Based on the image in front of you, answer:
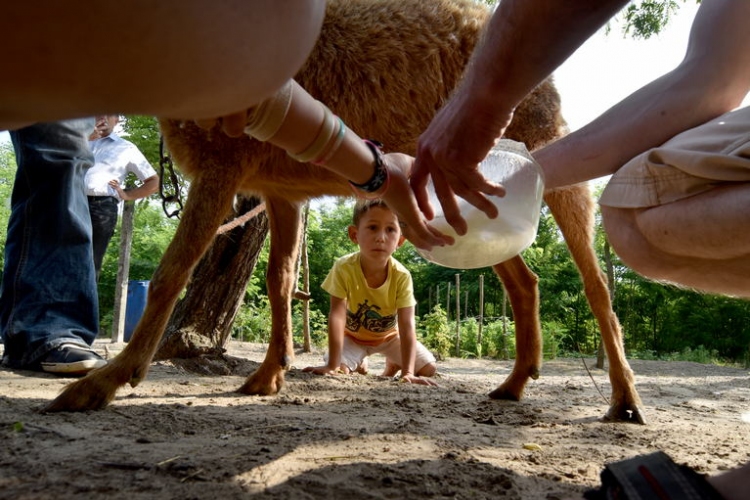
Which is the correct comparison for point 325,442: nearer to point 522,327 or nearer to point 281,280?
point 281,280

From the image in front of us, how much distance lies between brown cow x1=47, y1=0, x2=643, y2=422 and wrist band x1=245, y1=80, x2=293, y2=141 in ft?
5.52

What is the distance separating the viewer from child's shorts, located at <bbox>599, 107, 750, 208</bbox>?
1.59m

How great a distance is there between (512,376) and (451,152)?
2.41 m

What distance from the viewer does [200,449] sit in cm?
193

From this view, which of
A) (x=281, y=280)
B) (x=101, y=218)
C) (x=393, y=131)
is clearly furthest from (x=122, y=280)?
(x=393, y=131)

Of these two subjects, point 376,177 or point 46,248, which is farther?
point 46,248

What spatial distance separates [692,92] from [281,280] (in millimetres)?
2647

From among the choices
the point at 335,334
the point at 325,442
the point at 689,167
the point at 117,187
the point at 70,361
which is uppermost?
the point at 117,187

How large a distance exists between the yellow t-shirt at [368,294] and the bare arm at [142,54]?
432 cm

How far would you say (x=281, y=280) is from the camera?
4.02 meters

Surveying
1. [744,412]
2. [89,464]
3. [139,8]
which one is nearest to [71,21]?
[139,8]

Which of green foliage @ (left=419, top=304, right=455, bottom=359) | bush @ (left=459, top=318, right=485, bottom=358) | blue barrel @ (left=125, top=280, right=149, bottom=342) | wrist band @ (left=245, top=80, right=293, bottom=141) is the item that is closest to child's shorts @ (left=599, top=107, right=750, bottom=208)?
wrist band @ (left=245, top=80, right=293, bottom=141)

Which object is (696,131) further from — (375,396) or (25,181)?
(25,181)

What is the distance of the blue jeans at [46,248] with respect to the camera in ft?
12.2
